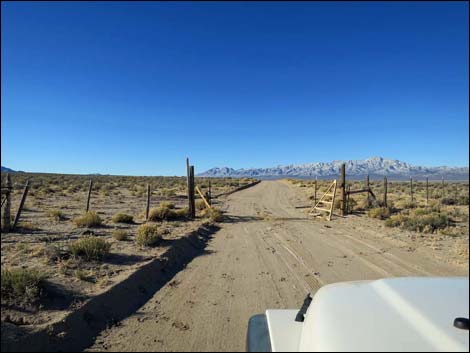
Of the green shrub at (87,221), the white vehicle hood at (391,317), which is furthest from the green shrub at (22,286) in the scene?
the green shrub at (87,221)

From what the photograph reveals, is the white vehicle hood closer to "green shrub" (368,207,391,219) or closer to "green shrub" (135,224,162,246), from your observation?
"green shrub" (135,224,162,246)

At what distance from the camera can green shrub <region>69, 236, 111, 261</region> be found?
860 cm

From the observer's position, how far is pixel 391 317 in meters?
1.86

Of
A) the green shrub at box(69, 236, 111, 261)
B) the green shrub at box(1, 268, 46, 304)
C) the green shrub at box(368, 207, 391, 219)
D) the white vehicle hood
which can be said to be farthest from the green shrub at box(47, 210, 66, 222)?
the white vehicle hood

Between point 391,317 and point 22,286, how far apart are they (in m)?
5.88

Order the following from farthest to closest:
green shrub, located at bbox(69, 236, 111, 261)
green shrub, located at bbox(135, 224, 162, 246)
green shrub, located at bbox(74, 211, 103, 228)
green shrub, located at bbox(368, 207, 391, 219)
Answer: green shrub, located at bbox(368, 207, 391, 219) → green shrub, located at bbox(74, 211, 103, 228) → green shrub, located at bbox(135, 224, 162, 246) → green shrub, located at bbox(69, 236, 111, 261)

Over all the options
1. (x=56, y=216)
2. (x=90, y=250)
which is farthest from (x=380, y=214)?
(x=56, y=216)

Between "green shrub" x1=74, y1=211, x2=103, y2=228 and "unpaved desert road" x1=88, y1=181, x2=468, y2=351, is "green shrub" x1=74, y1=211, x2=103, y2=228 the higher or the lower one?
the higher one

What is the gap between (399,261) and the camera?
8875 mm

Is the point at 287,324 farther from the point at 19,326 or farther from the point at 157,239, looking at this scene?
the point at 157,239

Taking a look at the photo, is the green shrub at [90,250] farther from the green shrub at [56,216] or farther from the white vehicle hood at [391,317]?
the green shrub at [56,216]

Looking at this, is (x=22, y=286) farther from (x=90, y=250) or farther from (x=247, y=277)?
(x=247, y=277)

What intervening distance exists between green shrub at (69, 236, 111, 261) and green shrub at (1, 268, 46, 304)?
8.15 ft

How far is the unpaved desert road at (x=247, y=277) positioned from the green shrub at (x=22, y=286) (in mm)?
1594
